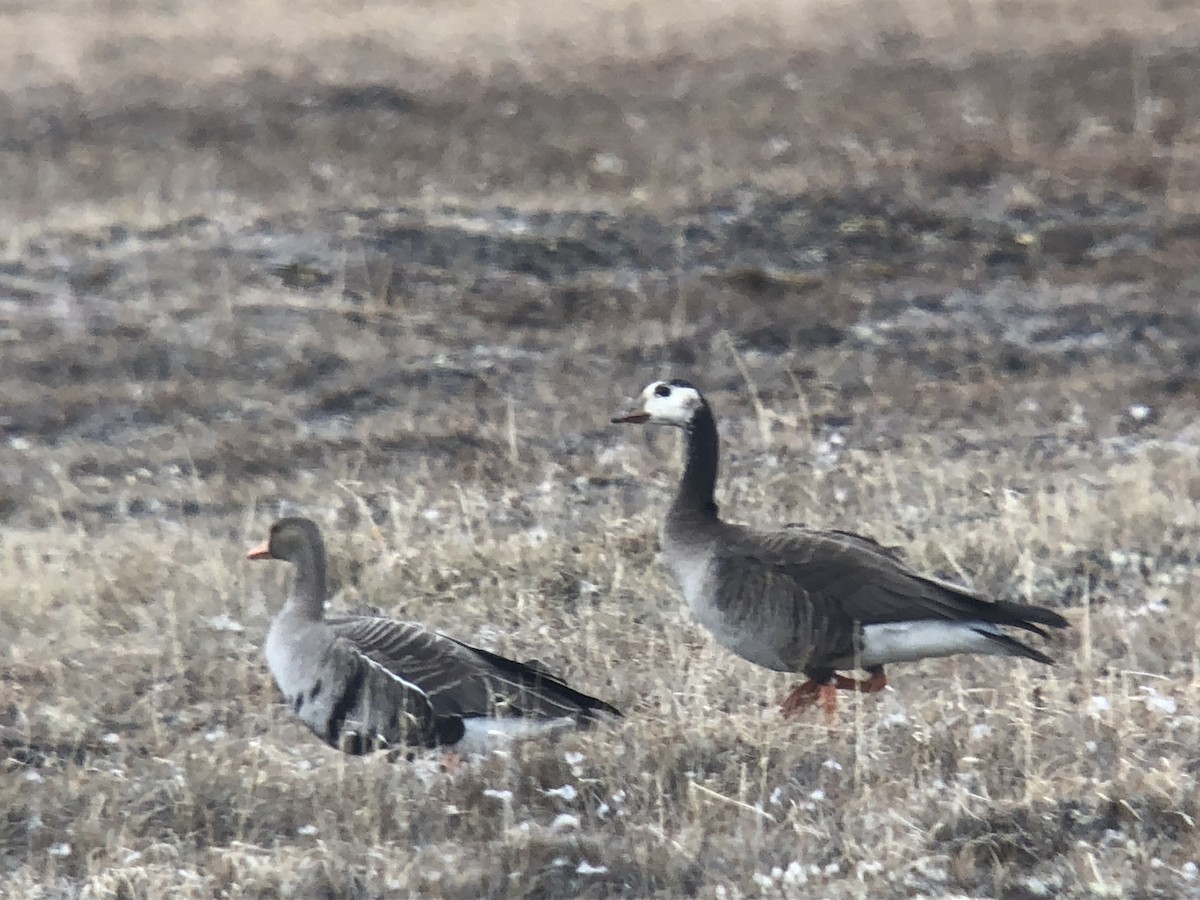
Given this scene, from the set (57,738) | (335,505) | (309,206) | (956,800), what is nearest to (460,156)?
(309,206)

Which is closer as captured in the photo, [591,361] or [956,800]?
[956,800]

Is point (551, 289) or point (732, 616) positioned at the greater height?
point (551, 289)

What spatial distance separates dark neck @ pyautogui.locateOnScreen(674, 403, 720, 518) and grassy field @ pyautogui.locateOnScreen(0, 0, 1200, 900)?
710 millimetres

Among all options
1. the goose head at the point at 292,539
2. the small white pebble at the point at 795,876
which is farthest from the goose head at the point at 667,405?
the small white pebble at the point at 795,876

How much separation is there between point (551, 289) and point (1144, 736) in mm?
12865

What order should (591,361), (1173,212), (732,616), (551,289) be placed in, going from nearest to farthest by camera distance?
(732,616) < (591,361) < (551,289) < (1173,212)

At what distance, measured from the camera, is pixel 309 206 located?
68.7 ft

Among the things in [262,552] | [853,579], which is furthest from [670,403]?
[262,552]

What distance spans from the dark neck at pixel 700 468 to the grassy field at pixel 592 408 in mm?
710

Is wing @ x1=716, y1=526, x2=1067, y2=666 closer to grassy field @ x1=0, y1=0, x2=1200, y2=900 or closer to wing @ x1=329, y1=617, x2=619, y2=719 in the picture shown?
grassy field @ x1=0, y1=0, x2=1200, y2=900

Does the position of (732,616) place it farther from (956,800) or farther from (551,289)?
(551,289)

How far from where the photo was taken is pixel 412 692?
21.9 feet

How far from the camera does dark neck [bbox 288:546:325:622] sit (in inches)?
292

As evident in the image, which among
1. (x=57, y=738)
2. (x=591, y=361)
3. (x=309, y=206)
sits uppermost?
(x=309, y=206)
